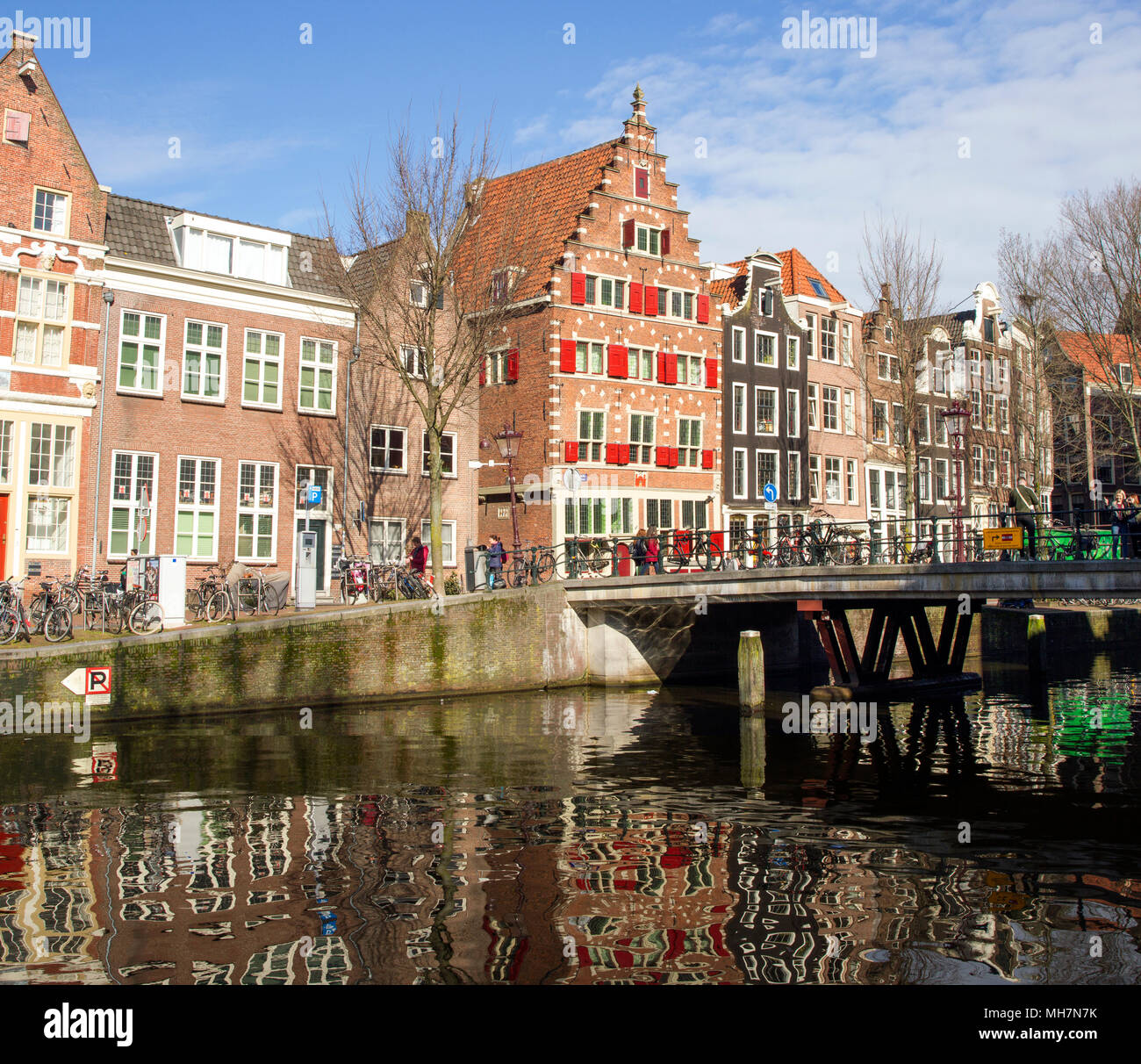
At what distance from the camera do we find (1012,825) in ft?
45.3

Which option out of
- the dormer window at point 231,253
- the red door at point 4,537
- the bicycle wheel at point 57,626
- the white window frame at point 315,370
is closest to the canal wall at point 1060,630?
the white window frame at point 315,370

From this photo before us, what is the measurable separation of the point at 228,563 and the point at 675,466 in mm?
17109

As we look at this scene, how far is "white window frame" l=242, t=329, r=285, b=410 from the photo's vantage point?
30.6 m

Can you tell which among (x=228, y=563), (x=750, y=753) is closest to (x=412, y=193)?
(x=228, y=563)

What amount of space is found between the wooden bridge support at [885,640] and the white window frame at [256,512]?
14910 millimetres

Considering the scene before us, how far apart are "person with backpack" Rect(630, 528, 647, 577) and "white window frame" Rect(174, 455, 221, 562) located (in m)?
11.5

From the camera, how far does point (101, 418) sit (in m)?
27.5

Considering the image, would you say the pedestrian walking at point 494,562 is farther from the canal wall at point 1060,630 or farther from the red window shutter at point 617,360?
the canal wall at point 1060,630

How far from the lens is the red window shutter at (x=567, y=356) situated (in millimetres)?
36531

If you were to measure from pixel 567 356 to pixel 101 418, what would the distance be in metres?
15.4

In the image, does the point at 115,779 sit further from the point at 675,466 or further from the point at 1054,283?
the point at 1054,283

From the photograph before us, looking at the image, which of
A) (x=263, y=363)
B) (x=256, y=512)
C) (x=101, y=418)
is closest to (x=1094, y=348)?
(x=263, y=363)

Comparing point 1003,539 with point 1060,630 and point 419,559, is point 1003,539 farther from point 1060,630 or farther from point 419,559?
point 1060,630
